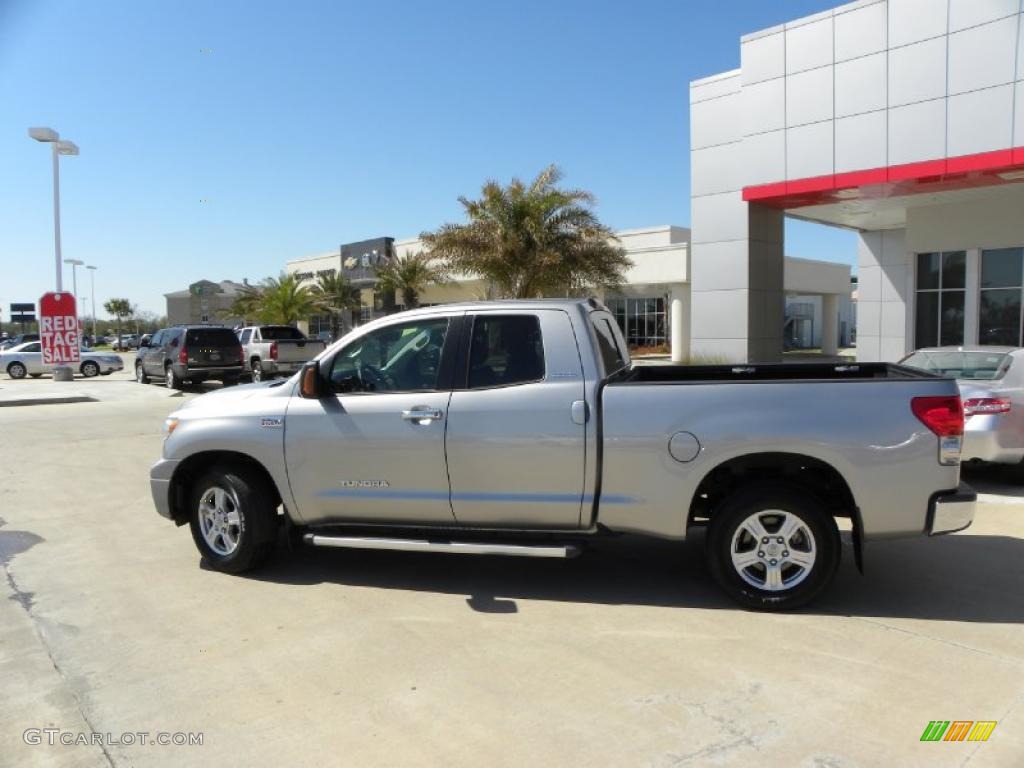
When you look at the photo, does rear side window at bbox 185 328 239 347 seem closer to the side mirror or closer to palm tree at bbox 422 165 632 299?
palm tree at bbox 422 165 632 299

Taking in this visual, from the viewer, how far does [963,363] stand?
8.67 meters

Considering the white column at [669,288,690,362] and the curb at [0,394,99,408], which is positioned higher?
the white column at [669,288,690,362]

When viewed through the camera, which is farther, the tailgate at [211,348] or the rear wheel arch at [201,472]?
the tailgate at [211,348]

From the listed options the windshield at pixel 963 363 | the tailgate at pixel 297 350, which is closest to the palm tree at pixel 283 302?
the tailgate at pixel 297 350

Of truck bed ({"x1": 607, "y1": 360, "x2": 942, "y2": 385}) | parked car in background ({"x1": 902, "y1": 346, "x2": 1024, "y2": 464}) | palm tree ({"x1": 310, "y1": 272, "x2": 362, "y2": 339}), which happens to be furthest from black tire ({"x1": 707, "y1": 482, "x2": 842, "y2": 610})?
palm tree ({"x1": 310, "y1": 272, "x2": 362, "y2": 339})

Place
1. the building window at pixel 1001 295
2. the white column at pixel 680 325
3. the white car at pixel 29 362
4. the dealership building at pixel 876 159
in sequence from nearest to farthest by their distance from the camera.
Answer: the dealership building at pixel 876 159 → the building window at pixel 1001 295 → the white car at pixel 29 362 → the white column at pixel 680 325

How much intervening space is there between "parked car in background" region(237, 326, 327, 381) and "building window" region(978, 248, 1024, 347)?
59.4 ft

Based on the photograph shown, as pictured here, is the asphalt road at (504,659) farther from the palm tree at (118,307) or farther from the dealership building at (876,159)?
the palm tree at (118,307)

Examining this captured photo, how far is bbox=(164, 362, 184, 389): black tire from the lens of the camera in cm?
2178

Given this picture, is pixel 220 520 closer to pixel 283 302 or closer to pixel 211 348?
pixel 211 348

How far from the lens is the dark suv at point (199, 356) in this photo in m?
21.3

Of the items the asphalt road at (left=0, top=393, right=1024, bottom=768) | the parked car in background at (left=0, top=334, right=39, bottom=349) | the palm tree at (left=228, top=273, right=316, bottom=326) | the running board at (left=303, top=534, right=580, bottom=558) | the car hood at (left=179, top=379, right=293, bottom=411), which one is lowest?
the asphalt road at (left=0, top=393, right=1024, bottom=768)

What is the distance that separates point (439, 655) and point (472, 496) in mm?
1087

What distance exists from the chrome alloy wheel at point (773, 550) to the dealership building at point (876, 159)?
13.8m
